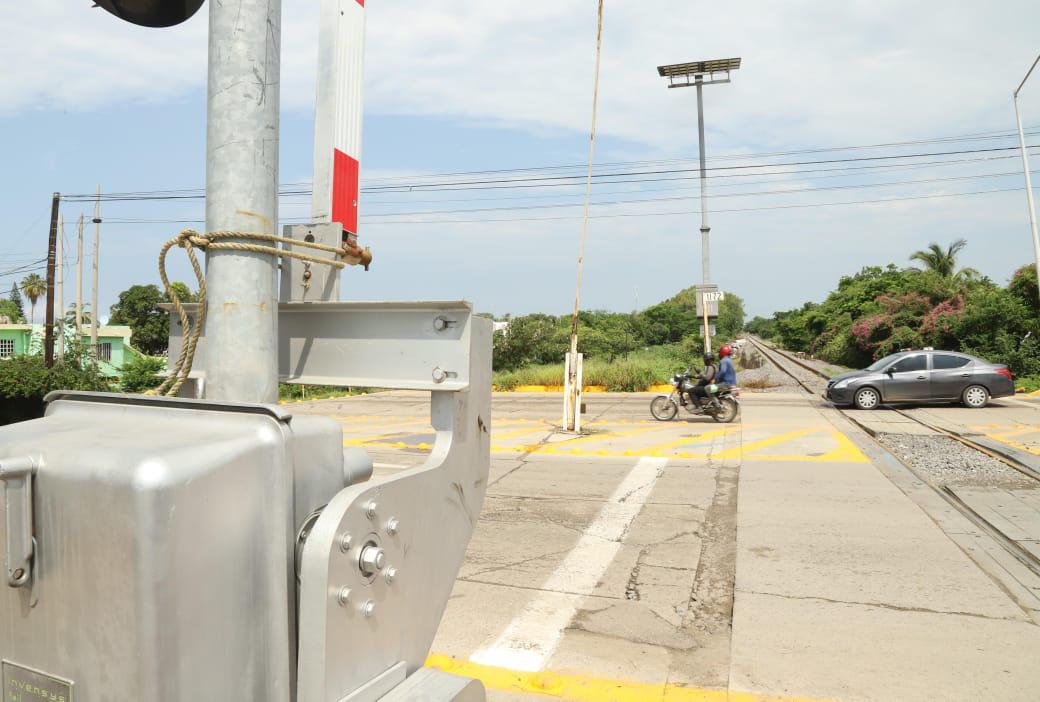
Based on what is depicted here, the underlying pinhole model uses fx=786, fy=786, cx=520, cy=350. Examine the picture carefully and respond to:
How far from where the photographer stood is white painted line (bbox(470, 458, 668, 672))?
168 inches

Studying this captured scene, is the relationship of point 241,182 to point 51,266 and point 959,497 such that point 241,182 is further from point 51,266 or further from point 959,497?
point 51,266

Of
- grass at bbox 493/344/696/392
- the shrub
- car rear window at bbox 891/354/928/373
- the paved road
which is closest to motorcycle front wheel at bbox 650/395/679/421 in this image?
car rear window at bbox 891/354/928/373

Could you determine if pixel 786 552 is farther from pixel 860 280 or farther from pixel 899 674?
pixel 860 280

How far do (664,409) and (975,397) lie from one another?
700 cm

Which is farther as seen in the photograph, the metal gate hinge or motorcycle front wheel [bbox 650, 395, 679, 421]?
motorcycle front wheel [bbox 650, 395, 679, 421]

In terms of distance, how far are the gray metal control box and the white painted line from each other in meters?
3.12

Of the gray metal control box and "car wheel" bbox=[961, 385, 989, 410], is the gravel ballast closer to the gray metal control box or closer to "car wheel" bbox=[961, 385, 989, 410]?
"car wheel" bbox=[961, 385, 989, 410]

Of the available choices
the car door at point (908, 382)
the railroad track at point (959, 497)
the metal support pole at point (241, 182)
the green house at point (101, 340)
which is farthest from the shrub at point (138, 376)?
the green house at point (101, 340)

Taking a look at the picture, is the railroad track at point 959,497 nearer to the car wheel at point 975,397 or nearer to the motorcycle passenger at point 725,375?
the car wheel at point 975,397

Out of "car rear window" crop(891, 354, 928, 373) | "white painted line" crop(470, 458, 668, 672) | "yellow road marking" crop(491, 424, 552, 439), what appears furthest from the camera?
"car rear window" crop(891, 354, 928, 373)

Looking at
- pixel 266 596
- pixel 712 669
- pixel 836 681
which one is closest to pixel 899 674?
pixel 836 681

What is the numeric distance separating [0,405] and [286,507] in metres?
→ 18.3

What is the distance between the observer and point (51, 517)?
3.78ft

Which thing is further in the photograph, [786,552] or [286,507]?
[786,552]
